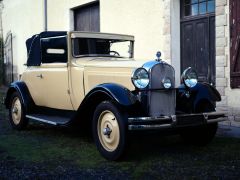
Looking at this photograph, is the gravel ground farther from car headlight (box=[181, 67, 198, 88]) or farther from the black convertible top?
the black convertible top

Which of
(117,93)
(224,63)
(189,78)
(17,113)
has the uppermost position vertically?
(224,63)

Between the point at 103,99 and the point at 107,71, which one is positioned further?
the point at 107,71

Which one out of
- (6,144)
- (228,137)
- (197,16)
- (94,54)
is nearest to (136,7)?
(197,16)

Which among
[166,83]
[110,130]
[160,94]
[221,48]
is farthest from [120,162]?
[221,48]

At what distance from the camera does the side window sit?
568 centimetres

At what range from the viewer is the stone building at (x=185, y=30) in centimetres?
669

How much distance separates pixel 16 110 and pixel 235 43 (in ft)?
12.9

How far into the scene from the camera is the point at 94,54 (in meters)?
5.75

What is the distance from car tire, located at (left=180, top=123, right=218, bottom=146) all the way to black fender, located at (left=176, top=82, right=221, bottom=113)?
31cm

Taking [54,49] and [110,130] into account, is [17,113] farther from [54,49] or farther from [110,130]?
[110,130]

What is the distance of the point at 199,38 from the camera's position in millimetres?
7730

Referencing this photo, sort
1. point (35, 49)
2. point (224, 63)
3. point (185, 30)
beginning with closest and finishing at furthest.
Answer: point (35, 49), point (224, 63), point (185, 30)

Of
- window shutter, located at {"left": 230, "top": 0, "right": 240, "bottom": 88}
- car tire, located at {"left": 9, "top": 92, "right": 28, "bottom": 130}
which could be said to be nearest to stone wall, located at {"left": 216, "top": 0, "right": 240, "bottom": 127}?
window shutter, located at {"left": 230, "top": 0, "right": 240, "bottom": 88}

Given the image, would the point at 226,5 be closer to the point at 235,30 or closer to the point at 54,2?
the point at 235,30
